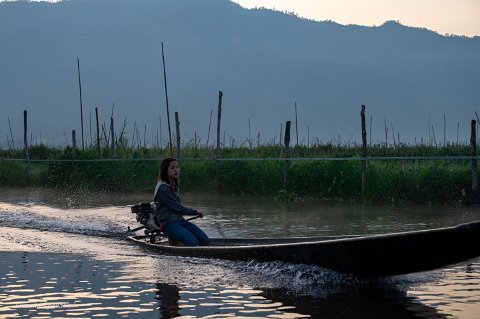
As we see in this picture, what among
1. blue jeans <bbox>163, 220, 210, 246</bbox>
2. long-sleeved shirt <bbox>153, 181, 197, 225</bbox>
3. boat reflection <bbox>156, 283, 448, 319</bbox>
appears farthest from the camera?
blue jeans <bbox>163, 220, 210, 246</bbox>

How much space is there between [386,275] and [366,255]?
1.40 feet

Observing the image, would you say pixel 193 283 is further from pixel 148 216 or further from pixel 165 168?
pixel 148 216

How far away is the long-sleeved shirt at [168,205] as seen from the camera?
40.5 feet

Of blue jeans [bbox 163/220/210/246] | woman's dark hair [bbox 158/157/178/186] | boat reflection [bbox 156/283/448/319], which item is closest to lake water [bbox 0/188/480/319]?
boat reflection [bbox 156/283/448/319]

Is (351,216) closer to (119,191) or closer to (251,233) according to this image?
(251,233)

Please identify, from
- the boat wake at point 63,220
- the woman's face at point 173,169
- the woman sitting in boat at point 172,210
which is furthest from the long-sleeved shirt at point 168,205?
the boat wake at point 63,220

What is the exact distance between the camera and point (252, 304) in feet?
30.2

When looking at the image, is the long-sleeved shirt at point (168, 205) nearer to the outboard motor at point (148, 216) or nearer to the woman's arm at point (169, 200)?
the woman's arm at point (169, 200)

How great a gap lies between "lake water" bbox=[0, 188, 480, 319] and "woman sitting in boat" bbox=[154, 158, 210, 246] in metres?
0.44

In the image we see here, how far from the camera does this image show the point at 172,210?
12523 millimetres

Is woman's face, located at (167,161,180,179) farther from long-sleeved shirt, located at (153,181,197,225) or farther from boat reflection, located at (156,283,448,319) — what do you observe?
boat reflection, located at (156,283,448,319)

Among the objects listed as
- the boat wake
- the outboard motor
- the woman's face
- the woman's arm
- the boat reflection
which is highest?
the woman's face

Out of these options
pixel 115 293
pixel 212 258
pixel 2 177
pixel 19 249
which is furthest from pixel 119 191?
pixel 115 293

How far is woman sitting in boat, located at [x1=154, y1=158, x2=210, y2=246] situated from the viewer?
485 inches
